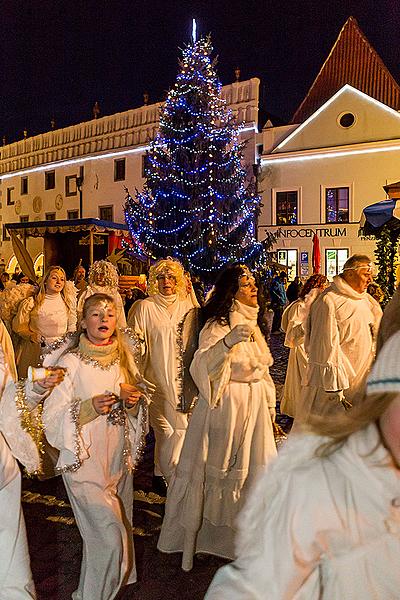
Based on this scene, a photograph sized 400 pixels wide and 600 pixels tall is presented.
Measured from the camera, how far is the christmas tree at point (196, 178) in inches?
806

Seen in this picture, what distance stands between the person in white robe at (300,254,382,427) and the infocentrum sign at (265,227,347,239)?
22.4 metres

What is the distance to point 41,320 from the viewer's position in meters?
8.20

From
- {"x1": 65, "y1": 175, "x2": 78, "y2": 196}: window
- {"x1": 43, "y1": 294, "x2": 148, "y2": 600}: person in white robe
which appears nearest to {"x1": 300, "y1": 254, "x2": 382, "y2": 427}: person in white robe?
{"x1": 43, "y1": 294, "x2": 148, "y2": 600}: person in white robe

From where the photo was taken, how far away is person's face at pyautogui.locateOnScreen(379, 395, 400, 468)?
145 centimetres

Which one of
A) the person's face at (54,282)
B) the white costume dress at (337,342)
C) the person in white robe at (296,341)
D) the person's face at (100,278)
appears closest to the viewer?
the white costume dress at (337,342)

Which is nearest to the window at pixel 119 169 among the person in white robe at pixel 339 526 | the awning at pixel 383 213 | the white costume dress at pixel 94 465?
the awning at pixel 383 213

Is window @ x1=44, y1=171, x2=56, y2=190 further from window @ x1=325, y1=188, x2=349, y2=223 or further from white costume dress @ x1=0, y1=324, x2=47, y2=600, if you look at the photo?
white costume dress @ x1=0, y1=324, x2=47, y2=600

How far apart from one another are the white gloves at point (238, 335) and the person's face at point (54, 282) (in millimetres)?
4750

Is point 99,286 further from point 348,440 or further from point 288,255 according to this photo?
point 288,255

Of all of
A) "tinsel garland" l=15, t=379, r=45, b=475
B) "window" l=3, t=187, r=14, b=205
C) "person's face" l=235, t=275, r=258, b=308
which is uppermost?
"window" l=3, t=187, r=14, b=205

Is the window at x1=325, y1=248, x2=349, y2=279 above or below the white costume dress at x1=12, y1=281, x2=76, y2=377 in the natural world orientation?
above

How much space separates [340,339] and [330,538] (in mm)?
5491

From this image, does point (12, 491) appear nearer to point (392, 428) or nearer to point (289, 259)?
point (392, 428)

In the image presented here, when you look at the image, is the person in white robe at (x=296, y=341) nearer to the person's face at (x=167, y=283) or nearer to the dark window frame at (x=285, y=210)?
the person's face at (x=167, y=283)
